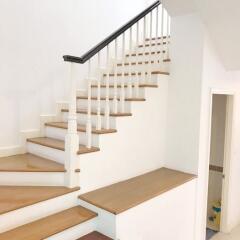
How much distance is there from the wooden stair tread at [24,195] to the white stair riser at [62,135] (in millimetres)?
483

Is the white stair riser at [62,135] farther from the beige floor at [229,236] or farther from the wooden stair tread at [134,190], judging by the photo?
the beige floor at [229,236]

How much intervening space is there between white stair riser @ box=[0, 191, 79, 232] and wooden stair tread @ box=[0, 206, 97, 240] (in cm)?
4

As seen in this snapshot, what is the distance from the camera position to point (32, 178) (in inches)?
97.1

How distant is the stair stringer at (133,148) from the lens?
2486 mm

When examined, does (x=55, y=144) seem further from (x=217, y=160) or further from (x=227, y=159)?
(x=217, y=160)

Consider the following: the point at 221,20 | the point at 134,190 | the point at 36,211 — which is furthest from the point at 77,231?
the point at 221,20

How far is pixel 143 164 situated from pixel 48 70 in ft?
5.67

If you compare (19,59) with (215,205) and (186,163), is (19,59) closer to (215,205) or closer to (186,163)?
(186,163)

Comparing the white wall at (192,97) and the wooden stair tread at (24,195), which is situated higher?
the white wall at (192,97)

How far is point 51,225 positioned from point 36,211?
19cm

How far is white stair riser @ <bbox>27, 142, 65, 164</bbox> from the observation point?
8.68 ft

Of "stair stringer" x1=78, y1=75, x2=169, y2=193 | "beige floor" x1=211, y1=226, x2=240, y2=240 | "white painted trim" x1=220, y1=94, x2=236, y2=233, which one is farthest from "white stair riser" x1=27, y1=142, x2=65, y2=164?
"beige floor" x1=211, y1=226, x2=240, y2=240

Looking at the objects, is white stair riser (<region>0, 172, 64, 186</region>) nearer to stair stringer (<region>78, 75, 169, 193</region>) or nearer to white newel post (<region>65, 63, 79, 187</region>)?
white newel post (<region>65, 63, 79, 187</region>)

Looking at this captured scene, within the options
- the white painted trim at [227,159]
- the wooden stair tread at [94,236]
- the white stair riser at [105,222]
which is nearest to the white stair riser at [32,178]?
the white stair riser at [105,222]
